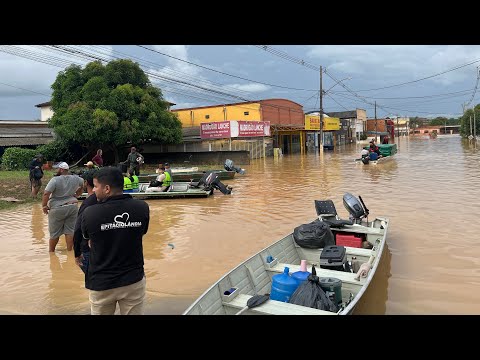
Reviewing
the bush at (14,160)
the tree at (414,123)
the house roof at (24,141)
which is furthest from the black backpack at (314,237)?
the tree at (414,123)

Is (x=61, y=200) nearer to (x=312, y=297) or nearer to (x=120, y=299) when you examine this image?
(x=120, y=299)

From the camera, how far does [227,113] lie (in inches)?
1523

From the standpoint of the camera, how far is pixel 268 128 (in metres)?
37.1

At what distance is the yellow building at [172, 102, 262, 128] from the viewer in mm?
38375

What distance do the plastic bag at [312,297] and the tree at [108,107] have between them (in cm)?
2408

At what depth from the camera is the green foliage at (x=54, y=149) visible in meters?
28.9

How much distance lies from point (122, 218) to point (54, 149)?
2889 cm

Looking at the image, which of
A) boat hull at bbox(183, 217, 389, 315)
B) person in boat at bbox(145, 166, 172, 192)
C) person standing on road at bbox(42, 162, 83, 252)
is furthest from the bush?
boat hull at bbox(183, 217, 389, 315)

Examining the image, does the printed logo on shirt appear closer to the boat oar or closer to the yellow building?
the boat oar

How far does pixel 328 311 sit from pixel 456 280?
3.21 metres

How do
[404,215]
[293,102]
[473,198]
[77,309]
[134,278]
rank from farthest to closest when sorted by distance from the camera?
[293,102] < [473,198] < [404,215] < [77,309] < [134,278]

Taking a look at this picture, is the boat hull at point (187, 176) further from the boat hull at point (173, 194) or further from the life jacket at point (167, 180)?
the boat hull at point (173, 194)
